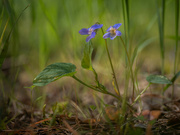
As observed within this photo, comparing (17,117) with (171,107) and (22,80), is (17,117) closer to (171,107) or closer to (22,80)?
(171,107)

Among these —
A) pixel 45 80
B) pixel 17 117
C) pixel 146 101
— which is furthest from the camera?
pixel 146 101

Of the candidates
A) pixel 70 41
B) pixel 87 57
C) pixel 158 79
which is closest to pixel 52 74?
pixel 87 57

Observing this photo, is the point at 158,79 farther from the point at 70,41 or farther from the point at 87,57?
the point at 70,41

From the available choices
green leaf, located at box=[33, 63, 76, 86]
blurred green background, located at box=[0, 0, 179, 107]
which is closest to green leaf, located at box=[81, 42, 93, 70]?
green leaf, located at box=[33, 63, 76, 86]

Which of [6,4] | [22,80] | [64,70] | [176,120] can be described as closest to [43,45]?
[22,80]

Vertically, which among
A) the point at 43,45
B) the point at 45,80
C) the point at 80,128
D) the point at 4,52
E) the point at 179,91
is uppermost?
the point at 43,45

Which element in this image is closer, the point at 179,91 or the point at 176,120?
the point at 176,120
